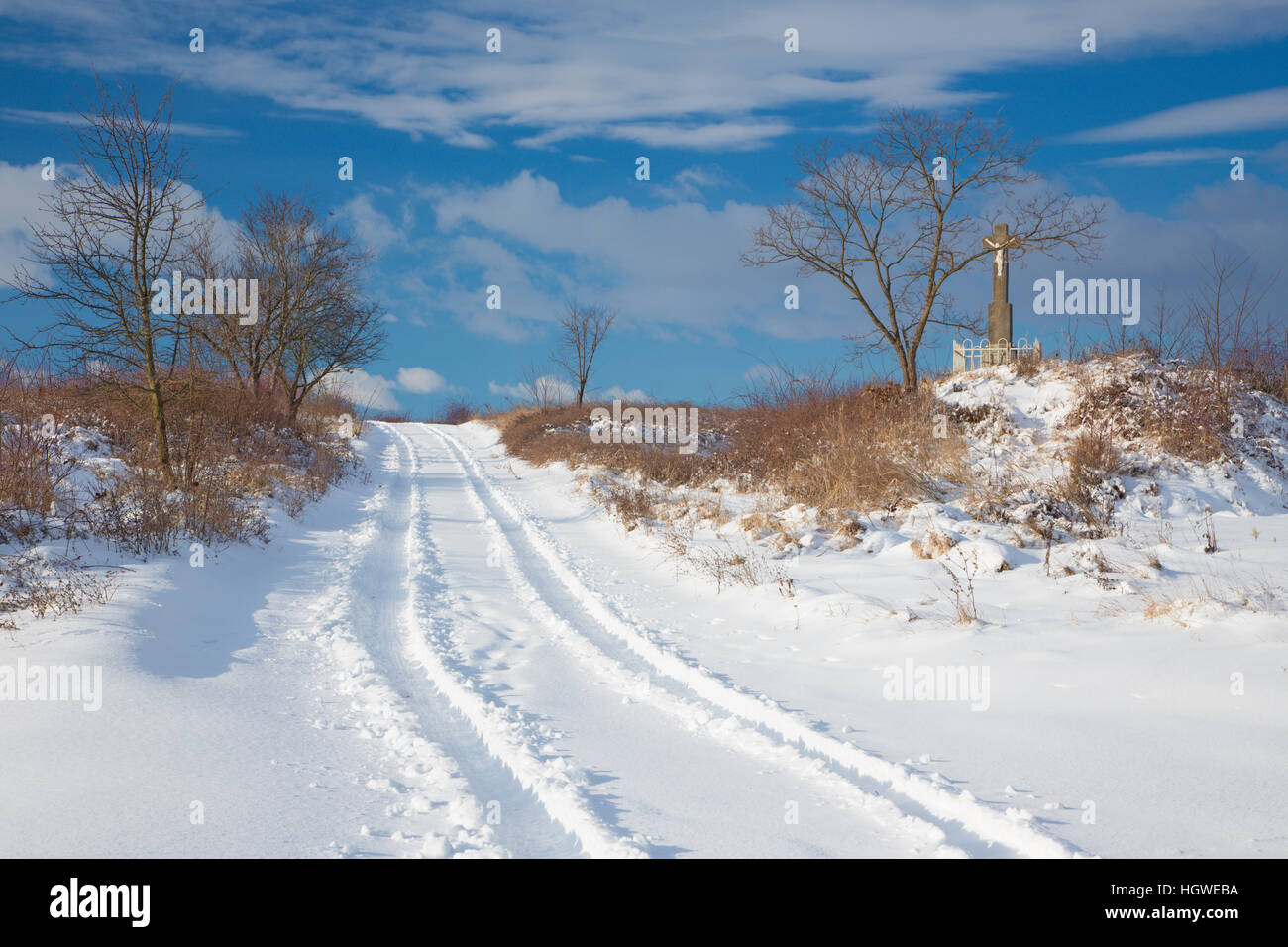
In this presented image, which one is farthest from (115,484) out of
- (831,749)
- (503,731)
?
(831,749)

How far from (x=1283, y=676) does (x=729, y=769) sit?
3.73m

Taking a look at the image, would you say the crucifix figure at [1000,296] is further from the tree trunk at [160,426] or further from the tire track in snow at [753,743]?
the tree trunk at [160,426]

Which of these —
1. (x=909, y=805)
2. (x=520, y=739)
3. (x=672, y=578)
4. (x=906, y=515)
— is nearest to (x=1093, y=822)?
(x=909, y=805)

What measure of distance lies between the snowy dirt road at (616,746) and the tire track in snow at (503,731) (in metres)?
0.01

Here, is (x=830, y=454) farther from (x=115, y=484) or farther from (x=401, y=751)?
(x=115, y=484)

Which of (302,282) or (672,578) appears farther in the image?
(302,282)

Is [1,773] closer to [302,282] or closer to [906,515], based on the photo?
[906,515]

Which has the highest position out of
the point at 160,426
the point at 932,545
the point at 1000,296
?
the point at 1000,296

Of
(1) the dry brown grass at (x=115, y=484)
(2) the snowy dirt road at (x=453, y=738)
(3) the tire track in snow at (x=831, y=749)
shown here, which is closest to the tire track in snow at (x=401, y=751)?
(2) the snowy dirt road at (x=453, y=738)

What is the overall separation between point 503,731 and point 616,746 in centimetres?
75

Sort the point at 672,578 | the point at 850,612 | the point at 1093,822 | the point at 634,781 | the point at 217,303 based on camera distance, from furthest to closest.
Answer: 1. the point at 217,303
2. the point at 672,578
3. the point at 850,612
4. the point at 634,781
5. the point at 1093,822

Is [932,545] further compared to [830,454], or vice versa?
[830,454]

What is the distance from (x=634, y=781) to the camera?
4250mm

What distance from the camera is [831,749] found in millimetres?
4688
